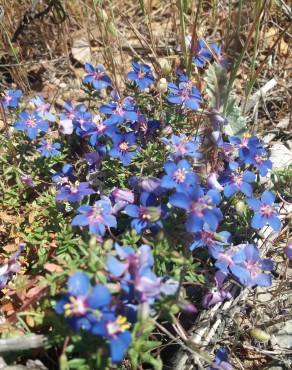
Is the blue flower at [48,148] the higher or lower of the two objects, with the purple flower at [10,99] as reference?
lower

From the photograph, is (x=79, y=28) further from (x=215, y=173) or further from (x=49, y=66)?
(x=215, y=173)

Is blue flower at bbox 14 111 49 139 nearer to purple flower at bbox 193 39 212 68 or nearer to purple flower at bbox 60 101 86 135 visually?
purple flower at bbox 60 101 86 135

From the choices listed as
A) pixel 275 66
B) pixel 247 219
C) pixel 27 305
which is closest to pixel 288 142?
pixel 275 66

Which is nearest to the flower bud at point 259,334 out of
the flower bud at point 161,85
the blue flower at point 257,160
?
the blue flower at point 257,160

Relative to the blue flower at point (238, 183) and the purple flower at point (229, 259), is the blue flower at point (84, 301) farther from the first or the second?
the blue flower at point (238, 183)

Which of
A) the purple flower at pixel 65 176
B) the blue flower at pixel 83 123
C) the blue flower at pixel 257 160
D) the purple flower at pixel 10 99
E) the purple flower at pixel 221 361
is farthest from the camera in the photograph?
the purple flower at pixel 10 99

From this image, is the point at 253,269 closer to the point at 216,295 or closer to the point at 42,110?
the point at 216,295

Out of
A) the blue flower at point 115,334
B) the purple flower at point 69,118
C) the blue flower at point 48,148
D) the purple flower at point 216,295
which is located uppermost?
the purple flower at point 69,118
